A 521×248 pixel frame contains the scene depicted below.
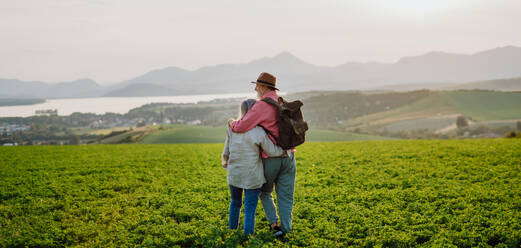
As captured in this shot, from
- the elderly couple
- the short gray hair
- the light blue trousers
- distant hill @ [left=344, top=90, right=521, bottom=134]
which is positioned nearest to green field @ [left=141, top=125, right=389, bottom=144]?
distant hill @ [left=344, top=90, right=521, bottom=134]

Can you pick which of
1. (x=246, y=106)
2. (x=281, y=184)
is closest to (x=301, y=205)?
(x=281, y=184)

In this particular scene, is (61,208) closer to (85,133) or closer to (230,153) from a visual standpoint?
(230,153)

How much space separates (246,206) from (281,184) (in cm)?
81

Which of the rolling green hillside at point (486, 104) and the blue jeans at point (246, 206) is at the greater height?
the rolling green hillside at point (486, 104)

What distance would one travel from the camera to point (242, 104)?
5523 mm

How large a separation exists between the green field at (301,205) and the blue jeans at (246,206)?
0.32 m

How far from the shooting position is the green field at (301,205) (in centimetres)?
644

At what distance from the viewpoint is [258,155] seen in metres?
5.54

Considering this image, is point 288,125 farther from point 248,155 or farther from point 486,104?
point 486,104

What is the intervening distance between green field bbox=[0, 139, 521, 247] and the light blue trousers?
0.56 meters

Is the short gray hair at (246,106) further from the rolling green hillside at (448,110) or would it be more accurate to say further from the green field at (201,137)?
the rolling green hillside at (448,110)

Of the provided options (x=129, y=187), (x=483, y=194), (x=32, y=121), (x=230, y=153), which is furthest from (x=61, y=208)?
(x=32, y=121)

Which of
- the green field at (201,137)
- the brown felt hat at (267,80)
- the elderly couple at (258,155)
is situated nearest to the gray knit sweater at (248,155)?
the elderly couple at (258,155)

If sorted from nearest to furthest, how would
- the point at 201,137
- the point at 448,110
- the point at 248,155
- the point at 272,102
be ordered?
the point at 272,102 → the point at 248,155 → the point at 201,137 → the point at 448,110
